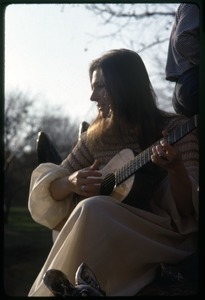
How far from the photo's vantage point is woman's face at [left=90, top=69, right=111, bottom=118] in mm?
3211

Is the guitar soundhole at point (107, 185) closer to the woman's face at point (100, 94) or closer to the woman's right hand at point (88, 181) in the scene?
the woman's right hand at point (88, 181)

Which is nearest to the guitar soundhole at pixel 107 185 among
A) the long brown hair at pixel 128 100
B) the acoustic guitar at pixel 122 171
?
the acoustic guitar at pixel 122 171

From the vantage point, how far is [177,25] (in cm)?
317

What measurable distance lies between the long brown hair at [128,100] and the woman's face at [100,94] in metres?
0.02

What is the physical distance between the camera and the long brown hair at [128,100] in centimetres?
319

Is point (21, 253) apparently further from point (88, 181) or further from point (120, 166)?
point (120, 166)

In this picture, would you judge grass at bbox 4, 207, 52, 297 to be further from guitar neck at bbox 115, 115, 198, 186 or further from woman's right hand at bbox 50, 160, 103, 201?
guitar neck at bbox 115, 115, 198, 186

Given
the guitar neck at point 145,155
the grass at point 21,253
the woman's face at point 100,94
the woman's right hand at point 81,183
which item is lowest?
the grass at point 21,253

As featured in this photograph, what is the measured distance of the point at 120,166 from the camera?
3217 mm

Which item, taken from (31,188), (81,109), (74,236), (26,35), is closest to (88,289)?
(74,236)

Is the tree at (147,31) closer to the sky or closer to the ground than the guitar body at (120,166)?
closer to the sky

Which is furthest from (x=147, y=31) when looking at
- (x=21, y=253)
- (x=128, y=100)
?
(x=21, y=253)

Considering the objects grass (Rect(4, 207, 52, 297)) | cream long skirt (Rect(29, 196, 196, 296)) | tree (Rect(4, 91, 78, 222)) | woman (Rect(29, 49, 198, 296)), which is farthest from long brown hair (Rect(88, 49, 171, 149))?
grass (Rect(4, 207, 52, 297))

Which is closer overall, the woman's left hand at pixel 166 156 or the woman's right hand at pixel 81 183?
the woman's left hand at pixel 166 156
